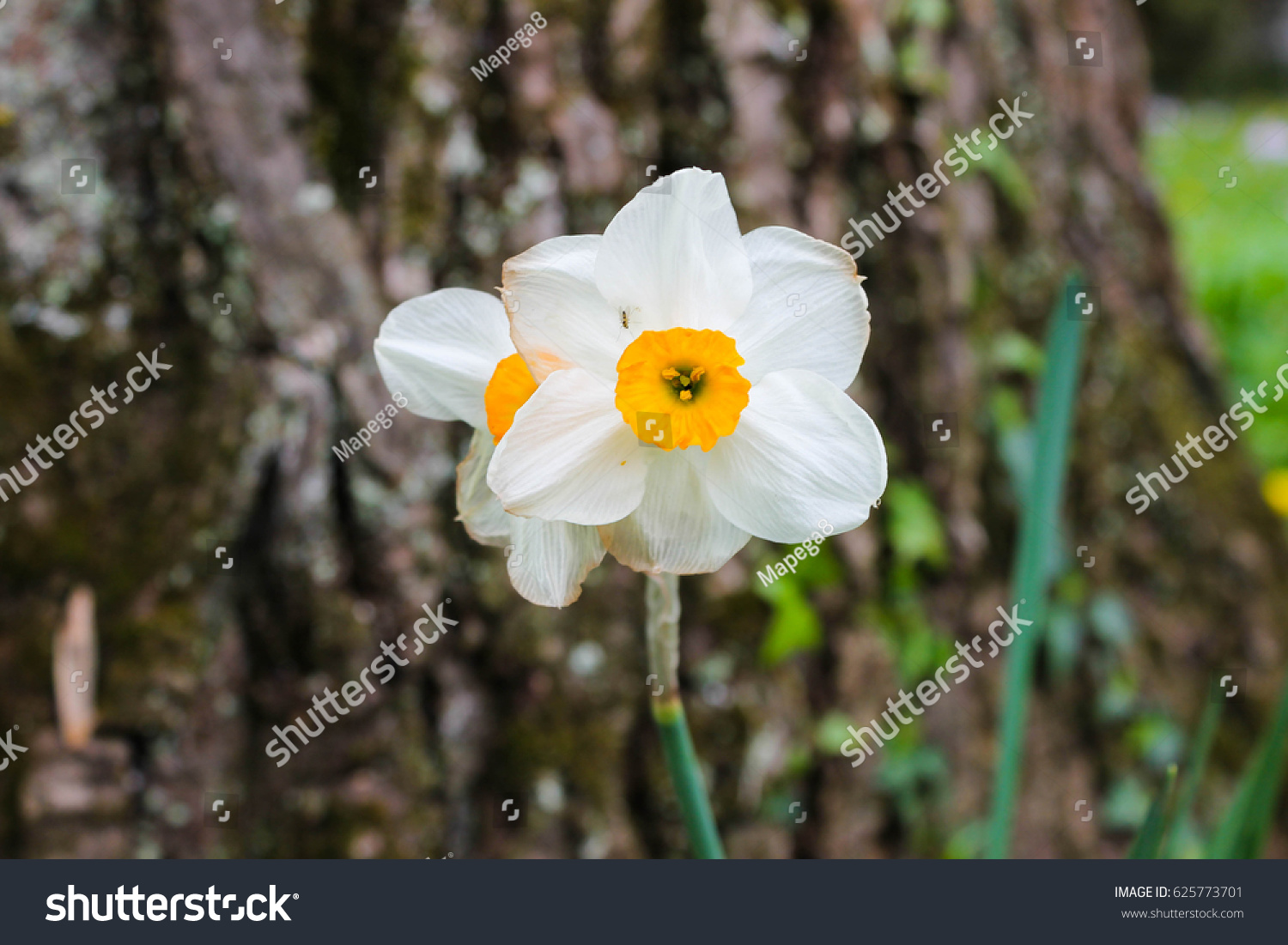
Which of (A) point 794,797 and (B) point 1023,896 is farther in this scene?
(A) point 794,797

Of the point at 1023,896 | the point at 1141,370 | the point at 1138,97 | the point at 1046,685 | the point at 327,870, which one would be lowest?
the point at 1023,896

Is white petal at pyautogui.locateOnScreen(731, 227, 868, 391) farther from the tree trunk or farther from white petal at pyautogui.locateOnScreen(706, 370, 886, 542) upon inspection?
the tree trunk

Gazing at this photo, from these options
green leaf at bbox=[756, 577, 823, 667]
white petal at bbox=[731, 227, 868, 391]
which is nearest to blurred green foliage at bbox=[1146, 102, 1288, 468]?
green leaf at bbox=[756, 577, 823, 667]

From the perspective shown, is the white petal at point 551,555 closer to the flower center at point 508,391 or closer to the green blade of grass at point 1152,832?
the flower center at point 508,391

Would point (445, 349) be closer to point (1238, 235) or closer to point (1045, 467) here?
point (1045, 467)

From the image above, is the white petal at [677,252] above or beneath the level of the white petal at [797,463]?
above

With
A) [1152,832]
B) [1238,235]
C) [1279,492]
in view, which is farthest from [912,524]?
[1238,235]

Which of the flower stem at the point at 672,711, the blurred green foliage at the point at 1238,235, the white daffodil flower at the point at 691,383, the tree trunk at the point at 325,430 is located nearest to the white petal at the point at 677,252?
the white daffodil flower at the point at 691,383

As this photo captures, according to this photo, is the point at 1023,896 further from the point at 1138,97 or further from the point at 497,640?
the point at 1138,97

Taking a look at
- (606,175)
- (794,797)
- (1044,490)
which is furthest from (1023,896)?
(606,175)
